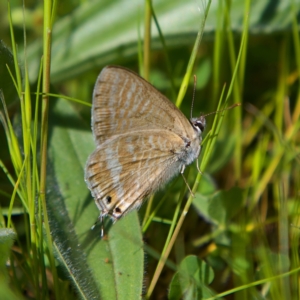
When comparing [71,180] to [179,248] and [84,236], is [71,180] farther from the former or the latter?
[179,248]

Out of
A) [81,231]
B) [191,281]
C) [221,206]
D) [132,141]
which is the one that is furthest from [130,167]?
[191,281]

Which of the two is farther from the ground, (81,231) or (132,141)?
(132,141)

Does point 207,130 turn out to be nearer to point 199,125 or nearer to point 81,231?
point 199,125

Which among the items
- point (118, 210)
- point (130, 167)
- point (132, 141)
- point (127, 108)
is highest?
point (127, 108)

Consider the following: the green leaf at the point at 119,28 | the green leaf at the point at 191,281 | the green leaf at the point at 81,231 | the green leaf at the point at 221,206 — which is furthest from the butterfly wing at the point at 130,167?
the green leaf at the point at 119,28

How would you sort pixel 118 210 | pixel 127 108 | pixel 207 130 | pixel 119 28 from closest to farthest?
pixel 118 210 < pixel 127 108 < pixel 207 130 < pixel 119 28

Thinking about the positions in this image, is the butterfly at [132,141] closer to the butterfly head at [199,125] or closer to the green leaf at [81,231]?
the butterfly head at [199,125]

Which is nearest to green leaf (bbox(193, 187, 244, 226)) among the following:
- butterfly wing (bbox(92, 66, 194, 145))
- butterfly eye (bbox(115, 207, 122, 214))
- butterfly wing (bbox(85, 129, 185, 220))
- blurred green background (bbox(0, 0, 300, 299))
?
blurred green background (bbox(0, 0, 300, 299))
